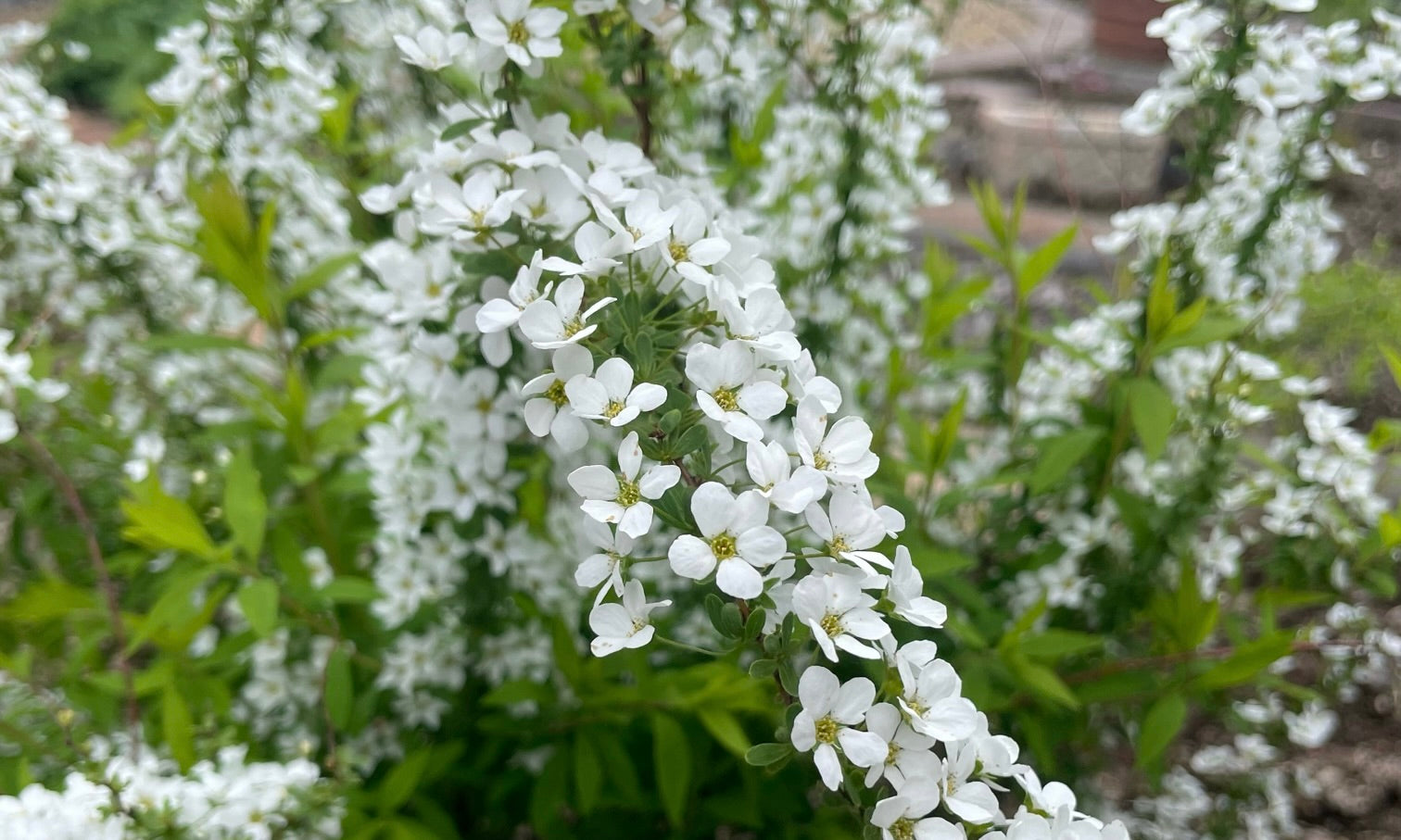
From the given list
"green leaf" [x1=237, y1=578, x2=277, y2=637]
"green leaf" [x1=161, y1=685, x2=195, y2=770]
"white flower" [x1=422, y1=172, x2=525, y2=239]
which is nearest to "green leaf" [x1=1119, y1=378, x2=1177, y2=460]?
"white flower" [x1=422, y1=172, x2=525, y2=239]

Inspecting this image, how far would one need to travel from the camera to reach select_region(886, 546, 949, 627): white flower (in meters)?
0.76

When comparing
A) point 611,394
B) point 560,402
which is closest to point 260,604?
point 560,402

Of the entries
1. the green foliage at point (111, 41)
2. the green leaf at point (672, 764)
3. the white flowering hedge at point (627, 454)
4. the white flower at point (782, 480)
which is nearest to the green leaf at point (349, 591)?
the white flowering hedge at point (627, 454)

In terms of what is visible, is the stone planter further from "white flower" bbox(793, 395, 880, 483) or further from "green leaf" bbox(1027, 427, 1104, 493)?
"white flower" bbox(793, 395, 880, 483)

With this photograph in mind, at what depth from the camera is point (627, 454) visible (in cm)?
76

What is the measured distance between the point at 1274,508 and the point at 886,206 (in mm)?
790

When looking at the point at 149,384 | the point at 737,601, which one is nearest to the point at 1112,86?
the point at 149,384

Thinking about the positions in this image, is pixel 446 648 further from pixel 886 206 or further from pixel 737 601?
pixel 886 206

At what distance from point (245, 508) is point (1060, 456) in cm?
106

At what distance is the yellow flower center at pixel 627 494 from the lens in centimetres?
79

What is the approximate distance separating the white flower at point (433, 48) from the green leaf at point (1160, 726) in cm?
120

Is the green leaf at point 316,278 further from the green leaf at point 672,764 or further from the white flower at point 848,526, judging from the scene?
the white flower at point 848,526

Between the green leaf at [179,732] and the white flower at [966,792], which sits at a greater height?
the white flower at [966,792]

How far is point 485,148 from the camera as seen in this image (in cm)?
102
